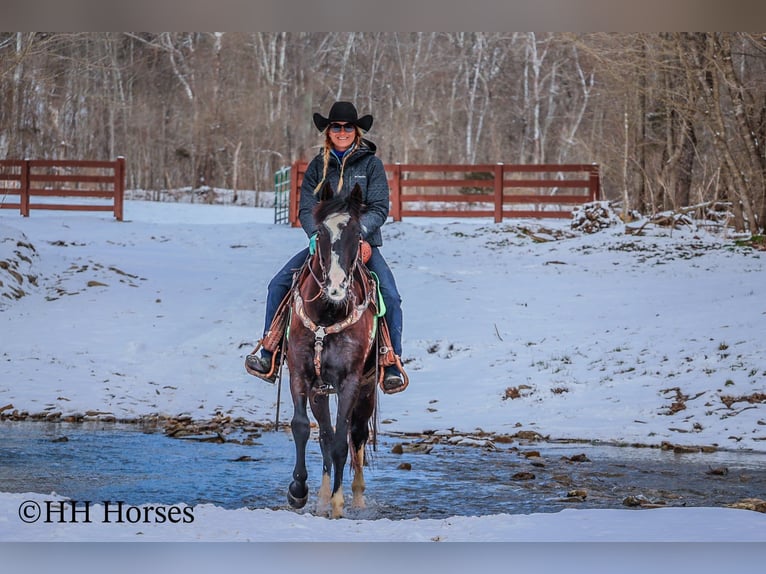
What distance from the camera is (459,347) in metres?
8.99

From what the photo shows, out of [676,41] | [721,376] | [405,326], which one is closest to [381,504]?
[721,376]

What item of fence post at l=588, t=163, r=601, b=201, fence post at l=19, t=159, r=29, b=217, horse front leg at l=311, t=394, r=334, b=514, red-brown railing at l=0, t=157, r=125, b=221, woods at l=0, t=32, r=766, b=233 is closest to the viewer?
horse front leg at l=311, t=394, r=334, b=514

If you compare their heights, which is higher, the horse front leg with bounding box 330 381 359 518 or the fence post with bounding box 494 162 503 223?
the fence post with bounding box 494 162 503 223

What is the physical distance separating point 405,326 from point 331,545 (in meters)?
4.76

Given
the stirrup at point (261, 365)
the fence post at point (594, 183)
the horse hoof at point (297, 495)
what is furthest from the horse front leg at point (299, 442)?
the fence post at point (594, 183)

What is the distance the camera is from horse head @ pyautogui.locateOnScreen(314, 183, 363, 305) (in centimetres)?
429

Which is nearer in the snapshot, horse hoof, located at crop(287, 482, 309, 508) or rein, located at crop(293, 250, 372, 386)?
rein, located at crop(293, 250, 372, 386)

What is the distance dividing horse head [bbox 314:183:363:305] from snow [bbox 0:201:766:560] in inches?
38.3

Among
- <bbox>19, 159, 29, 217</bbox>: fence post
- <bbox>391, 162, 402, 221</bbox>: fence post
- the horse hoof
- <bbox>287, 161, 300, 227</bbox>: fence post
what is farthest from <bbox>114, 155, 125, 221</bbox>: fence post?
the horse hoof

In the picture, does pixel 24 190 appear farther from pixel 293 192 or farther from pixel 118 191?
pixel 293 192

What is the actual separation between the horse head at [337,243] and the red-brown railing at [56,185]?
8.26m

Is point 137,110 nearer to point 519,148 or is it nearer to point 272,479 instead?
point 519,148

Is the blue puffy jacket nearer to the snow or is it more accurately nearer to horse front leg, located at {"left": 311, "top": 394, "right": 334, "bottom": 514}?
horse front leg, located at {"left": 311, "top": 394, "right": 334, "bottom": 514}

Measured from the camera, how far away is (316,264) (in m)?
4.43
